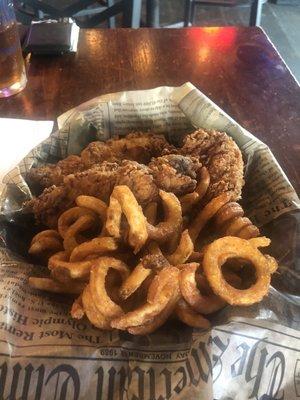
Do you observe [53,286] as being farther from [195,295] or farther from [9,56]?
[9,56]

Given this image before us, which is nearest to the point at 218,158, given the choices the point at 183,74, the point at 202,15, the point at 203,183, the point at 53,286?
the point at 203,183

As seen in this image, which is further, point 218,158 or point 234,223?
point 218,158

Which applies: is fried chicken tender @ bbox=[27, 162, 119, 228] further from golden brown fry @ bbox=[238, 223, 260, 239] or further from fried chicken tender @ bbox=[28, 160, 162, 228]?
golden brown fry @ bbox=[238, 223, 260, 239]

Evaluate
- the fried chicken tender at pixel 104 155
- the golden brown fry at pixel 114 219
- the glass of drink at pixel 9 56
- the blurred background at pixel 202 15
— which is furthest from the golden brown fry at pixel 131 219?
the blurred background at pixel 202 15

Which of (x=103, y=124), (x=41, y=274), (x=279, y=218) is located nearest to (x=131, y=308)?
(x=41, y=274)

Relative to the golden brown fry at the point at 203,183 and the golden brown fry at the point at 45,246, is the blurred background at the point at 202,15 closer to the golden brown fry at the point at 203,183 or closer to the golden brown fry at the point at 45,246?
the golden brown fry at the point at 203,183

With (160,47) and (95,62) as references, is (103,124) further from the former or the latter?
(160,47)

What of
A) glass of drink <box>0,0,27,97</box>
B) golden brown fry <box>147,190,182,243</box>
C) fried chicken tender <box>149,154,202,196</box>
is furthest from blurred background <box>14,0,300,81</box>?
golden brown fry <box>147,190,182,243</box>
